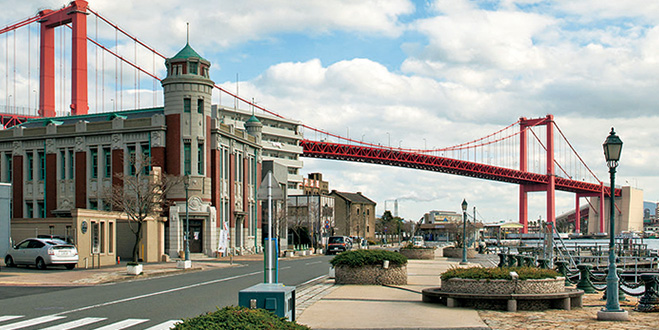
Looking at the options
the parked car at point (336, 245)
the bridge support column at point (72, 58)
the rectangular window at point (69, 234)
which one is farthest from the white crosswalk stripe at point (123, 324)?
the bridge support column at point (72, 58)

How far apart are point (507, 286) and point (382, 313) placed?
3.08 metres

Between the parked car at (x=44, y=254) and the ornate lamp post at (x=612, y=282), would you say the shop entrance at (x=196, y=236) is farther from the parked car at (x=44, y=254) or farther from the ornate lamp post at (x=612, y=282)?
the ornate lamp post at (x=612, y=282)

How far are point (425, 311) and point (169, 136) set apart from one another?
42.0 metres

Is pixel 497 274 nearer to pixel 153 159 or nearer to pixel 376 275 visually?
pixel 376 275

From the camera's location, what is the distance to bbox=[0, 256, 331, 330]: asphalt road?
51.0ft

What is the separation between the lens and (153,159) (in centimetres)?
5425

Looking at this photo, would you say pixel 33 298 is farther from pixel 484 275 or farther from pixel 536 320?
pixel 536 320

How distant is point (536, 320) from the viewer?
1445cm

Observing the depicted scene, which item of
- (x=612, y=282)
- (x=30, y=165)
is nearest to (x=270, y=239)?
(x=612, y=282)

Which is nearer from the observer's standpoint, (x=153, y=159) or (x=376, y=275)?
(x=376, y=275)

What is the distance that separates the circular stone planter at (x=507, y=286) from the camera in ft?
53.4

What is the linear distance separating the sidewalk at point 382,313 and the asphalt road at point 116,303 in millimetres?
2899

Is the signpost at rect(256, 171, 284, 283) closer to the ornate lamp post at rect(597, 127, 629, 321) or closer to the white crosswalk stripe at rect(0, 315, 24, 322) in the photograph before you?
the white crosswalk stripe at rect(0, 315, 24, 322)

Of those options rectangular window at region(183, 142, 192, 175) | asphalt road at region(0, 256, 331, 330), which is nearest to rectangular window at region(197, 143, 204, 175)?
rectangular window at region(183, 142, 192, 175)
